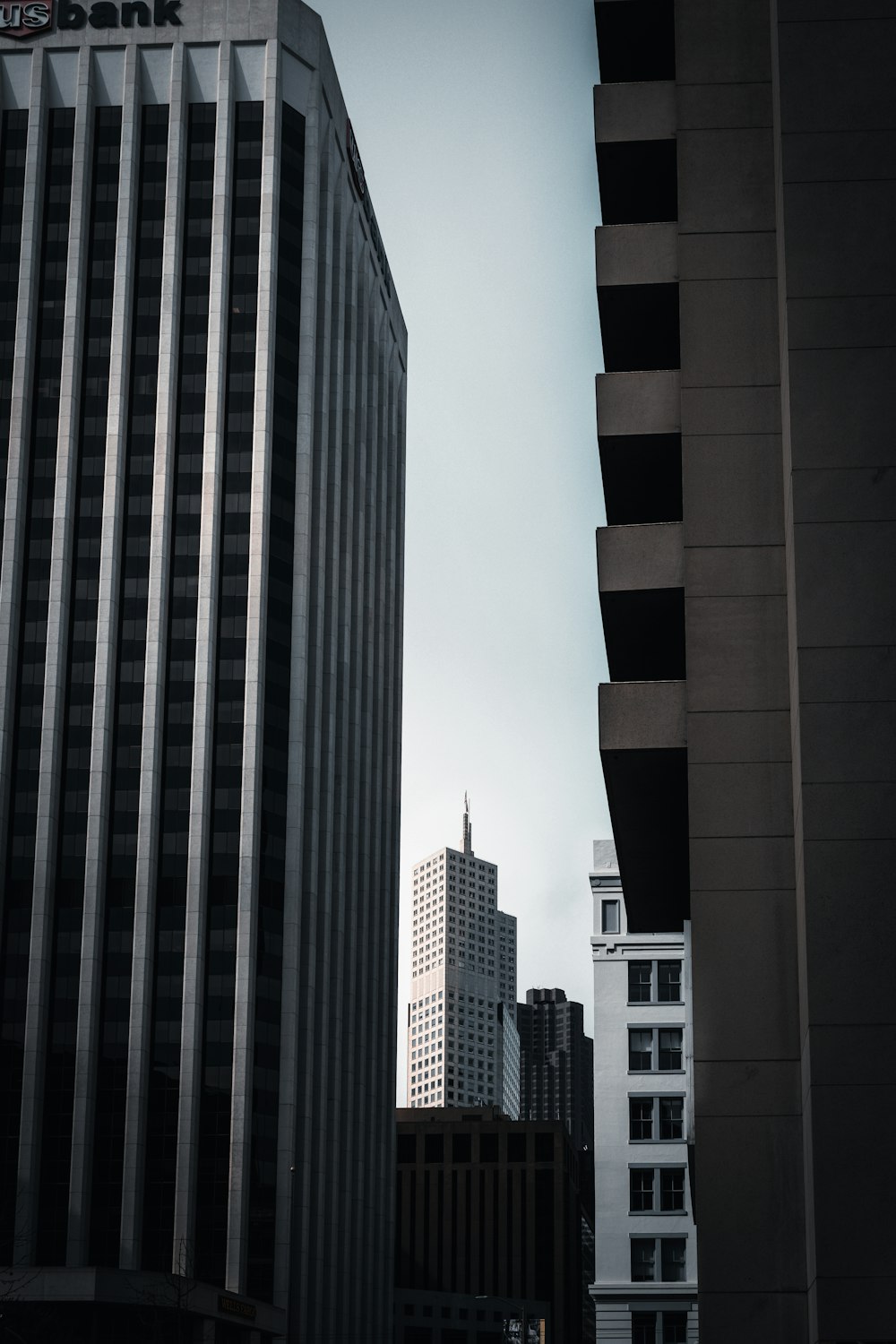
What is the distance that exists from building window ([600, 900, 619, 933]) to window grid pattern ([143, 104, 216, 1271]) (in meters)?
29.6

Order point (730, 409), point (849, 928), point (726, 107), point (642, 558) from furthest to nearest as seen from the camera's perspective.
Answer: point (726, 107)
point (642, 558)
point (730, 409)
point (849, 928)

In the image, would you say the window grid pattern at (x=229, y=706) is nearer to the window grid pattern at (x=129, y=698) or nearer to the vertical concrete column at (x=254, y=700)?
the vertical concrete column at (x=254, y=700)

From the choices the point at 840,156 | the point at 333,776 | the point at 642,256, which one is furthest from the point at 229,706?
the point at 840,156

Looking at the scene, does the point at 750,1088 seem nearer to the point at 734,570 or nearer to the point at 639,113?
the point at 734,570

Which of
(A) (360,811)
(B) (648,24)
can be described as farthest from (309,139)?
(B) (648,24)

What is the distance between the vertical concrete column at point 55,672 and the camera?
4564 inches

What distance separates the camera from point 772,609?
1158 inches

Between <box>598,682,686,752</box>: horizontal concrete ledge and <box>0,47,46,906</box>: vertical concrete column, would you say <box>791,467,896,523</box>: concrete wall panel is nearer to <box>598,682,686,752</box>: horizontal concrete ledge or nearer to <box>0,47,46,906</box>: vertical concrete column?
<box>598,682,686,752</box>: horizontal concrete ledge

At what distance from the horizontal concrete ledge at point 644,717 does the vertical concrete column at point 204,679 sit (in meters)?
91.2

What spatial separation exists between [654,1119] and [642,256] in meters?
75.8

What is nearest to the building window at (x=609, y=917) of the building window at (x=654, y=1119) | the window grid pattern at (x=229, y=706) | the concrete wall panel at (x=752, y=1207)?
the building window at (x=654, y=1119)

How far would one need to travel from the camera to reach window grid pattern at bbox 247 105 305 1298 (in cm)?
11719

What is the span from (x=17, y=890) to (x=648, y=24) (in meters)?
95.2

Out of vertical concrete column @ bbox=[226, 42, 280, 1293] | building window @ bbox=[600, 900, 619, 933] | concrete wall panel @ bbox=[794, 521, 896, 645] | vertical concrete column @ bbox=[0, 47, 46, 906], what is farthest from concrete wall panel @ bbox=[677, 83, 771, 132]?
vertical concrete column @ bbox=[0, 47, 46, 906]
